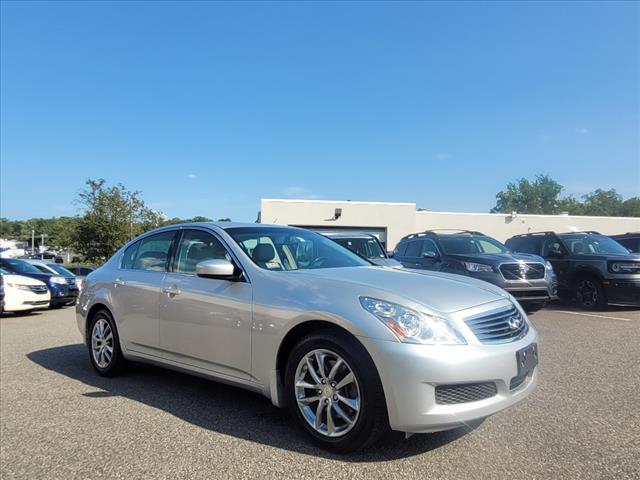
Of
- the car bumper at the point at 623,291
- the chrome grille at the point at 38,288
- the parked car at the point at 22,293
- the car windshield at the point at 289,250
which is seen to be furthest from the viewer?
the chrome grille at the point at 38,288

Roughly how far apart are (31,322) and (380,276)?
33.6 feet

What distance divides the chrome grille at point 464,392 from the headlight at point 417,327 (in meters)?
0.26

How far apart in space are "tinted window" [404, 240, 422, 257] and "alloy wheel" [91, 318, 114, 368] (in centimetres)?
695

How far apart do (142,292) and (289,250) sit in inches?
62.4

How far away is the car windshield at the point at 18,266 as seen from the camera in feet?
46.3

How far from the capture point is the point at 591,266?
10.3 meters

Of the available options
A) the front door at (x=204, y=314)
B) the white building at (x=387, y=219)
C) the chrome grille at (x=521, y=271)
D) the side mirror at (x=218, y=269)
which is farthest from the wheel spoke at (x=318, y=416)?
the white building at (x=387, y=219)

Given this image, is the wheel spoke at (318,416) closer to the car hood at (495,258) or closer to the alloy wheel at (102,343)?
the alloy wheel at (102,343)

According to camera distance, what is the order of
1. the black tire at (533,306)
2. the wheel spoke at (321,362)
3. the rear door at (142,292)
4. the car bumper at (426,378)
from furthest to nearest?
the black tire at (533,306) < the rear door at (142,292) < the wheel spoke at (321,362) < the car bumper at (426,378)

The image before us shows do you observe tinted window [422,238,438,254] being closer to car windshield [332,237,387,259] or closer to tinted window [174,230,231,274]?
car windshield [332,237,387,259]

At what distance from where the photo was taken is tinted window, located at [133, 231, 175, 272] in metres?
4.90

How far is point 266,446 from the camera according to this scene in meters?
3.38

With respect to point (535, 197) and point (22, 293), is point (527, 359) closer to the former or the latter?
point (22, 293)

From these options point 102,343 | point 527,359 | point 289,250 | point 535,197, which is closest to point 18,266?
point 102,343
